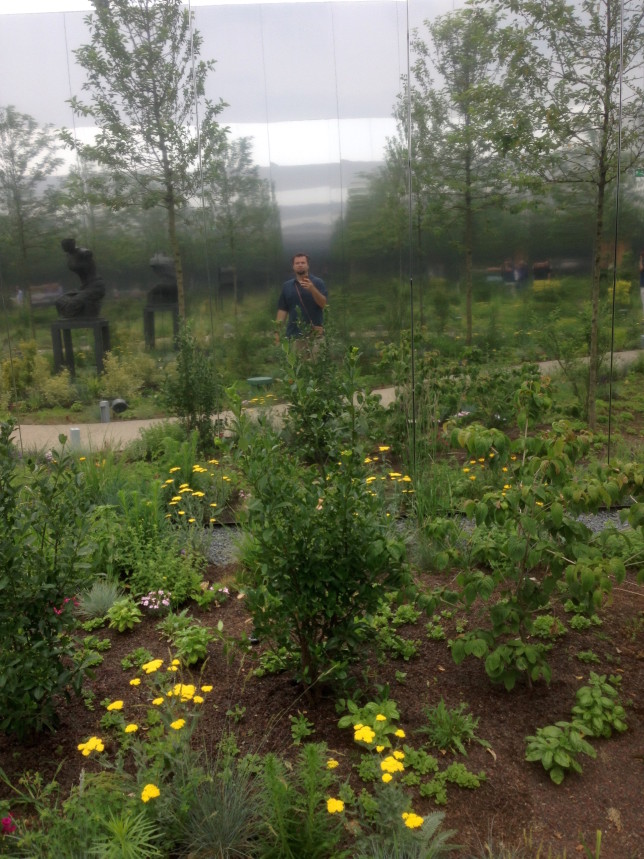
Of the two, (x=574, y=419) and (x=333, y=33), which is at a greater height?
(x=333, y=33)

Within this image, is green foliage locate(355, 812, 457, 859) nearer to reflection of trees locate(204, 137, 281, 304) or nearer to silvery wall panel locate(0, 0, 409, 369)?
silvery wall panel locate(0, 0, 409, 369)

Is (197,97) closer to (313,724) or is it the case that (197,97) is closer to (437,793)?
(313,724)

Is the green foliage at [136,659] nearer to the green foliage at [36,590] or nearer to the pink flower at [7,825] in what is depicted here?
the green foliage at [36,590]

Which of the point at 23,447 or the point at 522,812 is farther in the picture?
the point at 23,447

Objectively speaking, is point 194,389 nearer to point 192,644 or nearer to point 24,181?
point 24,181

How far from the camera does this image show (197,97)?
265 inches

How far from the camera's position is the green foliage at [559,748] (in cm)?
296

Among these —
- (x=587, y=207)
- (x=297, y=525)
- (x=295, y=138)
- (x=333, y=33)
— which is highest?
(x=333, y=33)

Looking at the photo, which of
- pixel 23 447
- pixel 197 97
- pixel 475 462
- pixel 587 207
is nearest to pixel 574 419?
pixel 475 462

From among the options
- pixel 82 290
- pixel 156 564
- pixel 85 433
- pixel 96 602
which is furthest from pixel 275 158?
pixel 96 602

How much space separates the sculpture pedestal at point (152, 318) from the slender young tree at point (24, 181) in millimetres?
1102

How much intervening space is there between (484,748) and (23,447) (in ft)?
17.3

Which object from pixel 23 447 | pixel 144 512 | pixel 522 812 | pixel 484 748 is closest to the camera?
pixel 522 812

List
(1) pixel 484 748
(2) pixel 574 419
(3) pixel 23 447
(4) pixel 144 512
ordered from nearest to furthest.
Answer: (1) pixel 484 748 < (4) pixel 144 512 < (2) pixel 574 419 < (3) pixel 23 447
